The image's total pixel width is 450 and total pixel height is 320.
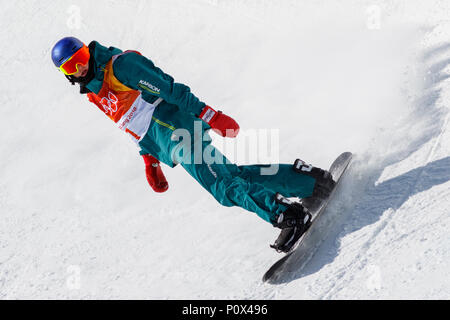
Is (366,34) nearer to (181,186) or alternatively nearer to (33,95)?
(181,186)

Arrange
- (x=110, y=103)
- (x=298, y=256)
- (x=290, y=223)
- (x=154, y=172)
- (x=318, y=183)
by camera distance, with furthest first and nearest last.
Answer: (x=154, y=172)
(x=318, y=183)
(x=110, y=103)
(x=298, y=256)
(x=290, y=223)

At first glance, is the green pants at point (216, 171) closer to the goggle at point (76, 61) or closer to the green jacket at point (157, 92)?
the green jacket at point (157, 92)

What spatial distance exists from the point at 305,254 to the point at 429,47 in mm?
4143

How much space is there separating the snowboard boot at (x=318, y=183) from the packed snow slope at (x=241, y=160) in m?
0.18

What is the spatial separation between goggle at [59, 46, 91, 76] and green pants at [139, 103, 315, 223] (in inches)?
27.7

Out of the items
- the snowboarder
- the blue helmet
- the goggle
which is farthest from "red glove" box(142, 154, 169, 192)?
the blue helmet

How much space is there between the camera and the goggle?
399cm

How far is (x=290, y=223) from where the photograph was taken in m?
3.90

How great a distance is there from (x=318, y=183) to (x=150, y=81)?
5.44 feet

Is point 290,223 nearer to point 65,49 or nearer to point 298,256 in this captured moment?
point 298,256

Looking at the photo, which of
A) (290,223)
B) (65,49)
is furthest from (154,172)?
(290,223)

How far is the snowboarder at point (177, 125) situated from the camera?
13.0 feet

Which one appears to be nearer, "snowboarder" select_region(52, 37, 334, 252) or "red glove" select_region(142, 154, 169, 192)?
"snowboarder" select_region(52, 37, 334, 252)

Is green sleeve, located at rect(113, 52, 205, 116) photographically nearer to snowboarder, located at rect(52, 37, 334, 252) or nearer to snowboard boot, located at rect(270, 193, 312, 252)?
snowboarder, located at rect(52, 37, 334, 252)
